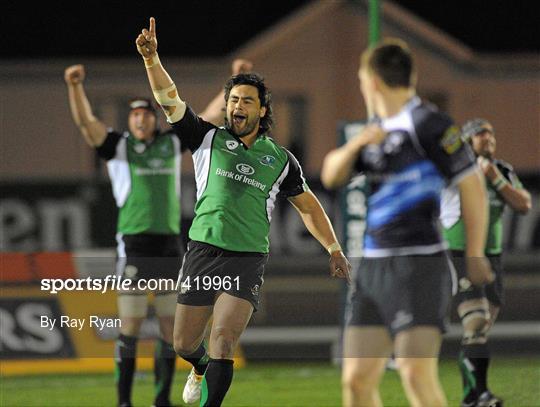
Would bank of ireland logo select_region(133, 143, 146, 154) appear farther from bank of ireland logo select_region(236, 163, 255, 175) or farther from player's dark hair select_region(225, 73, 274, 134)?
bank of ireland logo select_region(236, 163, 255, 175)

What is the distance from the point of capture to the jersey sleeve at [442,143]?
6.39 metres

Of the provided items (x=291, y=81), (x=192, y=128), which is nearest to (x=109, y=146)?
(x=192, y=128)

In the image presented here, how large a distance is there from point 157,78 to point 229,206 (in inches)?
36.3

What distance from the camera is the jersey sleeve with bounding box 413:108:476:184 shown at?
6395 millimetres

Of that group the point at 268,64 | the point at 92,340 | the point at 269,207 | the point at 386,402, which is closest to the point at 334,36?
the point at 268,64

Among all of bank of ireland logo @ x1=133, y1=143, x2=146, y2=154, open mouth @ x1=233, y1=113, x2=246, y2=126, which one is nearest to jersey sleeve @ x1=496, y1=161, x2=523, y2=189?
bank of ireland logo @ x1=133, y1=143, x2=146, y2=154

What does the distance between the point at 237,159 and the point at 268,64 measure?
2328 cm

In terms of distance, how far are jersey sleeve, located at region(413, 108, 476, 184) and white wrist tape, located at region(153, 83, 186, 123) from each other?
1971 millimetres

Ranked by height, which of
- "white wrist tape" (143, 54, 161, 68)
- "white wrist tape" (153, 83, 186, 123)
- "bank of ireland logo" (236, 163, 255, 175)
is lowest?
"bank of ireland logo" (236, 163, 255, 175)

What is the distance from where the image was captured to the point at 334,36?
30.8 m

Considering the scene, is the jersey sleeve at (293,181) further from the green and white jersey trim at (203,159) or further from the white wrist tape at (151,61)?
the white wrist tape at (151,61)

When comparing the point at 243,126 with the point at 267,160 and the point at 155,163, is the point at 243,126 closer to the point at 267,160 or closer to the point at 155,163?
the point at 267,160

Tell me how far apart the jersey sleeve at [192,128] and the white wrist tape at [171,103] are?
1.8 inches

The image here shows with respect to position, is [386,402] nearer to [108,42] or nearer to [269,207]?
[269,207]
